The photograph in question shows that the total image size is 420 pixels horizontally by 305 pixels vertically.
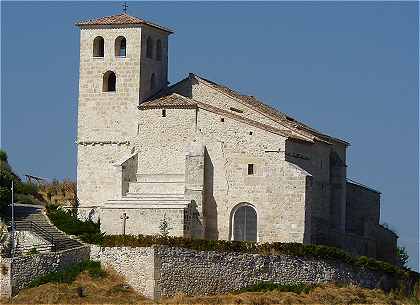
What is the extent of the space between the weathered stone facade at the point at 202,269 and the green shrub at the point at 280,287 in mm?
191

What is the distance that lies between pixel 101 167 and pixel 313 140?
339 inches

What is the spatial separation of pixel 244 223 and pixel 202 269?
4360 millimetres

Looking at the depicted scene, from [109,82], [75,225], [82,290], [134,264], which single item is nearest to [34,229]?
[75,225]

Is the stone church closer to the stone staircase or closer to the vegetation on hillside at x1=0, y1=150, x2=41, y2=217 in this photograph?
the stone staircase

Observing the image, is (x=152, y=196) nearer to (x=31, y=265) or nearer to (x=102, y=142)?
(x=102, y=142)

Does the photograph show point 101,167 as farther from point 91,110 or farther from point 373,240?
point 373,240

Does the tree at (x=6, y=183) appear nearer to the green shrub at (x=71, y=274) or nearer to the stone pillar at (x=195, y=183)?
the green shrub at (x=71, y=274)

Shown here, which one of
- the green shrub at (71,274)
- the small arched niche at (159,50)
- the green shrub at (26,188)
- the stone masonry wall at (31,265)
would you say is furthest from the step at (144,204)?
the small arched niche at (159,50)

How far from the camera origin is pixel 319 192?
245 feet

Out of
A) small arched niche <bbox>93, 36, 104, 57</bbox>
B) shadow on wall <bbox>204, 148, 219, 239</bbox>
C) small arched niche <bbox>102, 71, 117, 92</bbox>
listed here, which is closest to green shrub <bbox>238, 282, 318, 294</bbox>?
shadow on wall <bbox>204, 148, 219, 239</bbox>

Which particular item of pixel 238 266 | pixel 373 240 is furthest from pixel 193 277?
pixel 373 240

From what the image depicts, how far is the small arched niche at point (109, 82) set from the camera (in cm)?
7331

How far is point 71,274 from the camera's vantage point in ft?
219

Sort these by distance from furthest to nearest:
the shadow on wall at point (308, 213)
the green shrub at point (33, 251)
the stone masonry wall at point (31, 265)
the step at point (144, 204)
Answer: the shadow on wall at point (308, 213), the step at point (144, 204), the green shrub at point (33, 251), the stone masonry wall at point (31, 265)
